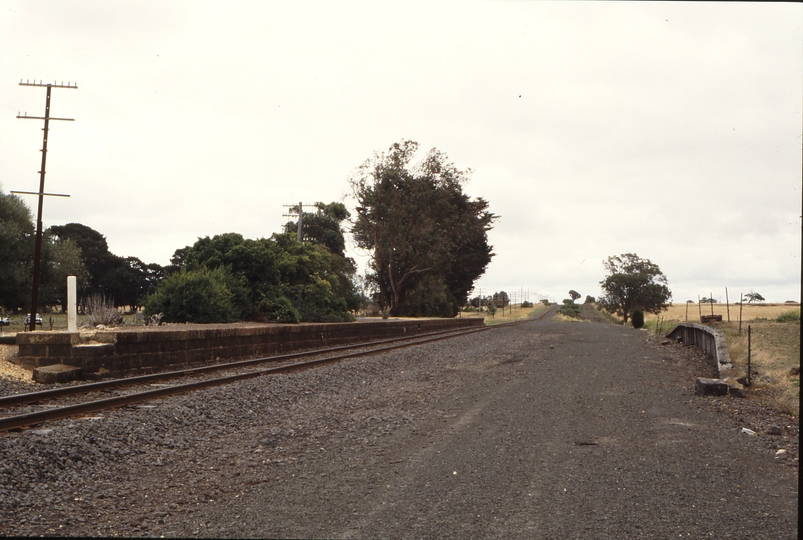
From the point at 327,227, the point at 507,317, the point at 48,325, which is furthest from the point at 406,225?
the point at 507,317

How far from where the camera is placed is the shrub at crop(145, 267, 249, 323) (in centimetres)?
2027

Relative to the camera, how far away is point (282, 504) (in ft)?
15.5

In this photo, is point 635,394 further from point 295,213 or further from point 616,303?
point 616,303

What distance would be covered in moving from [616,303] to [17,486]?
90618 millimetres

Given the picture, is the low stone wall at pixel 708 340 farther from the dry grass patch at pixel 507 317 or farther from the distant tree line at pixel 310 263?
the dry grass patch at pixel 507 317

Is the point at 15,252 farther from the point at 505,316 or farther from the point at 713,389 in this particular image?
the point at 505,316

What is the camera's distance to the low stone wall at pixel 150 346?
36.9 feet

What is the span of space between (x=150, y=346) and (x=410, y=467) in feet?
29.8

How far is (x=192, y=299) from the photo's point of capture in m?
20.5

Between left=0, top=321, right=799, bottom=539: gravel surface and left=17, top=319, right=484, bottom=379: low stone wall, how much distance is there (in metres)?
1.79

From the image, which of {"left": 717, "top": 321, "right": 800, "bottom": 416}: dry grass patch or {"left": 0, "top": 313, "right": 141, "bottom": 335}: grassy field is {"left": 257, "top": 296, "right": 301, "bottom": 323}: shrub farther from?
{"left": 717, "top": 321, "right": 800, "bottom": 416}: dry grass patch

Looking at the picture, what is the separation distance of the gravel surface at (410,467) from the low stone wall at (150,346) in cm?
179

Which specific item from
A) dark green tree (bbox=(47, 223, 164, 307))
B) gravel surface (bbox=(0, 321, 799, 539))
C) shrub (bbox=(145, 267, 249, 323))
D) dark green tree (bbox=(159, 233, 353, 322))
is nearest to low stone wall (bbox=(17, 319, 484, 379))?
gravel surface (bbox=(0, 321, 799, 539))

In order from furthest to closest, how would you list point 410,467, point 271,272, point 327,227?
1. point 327,227
2. point 271,272
3. point 410,467
